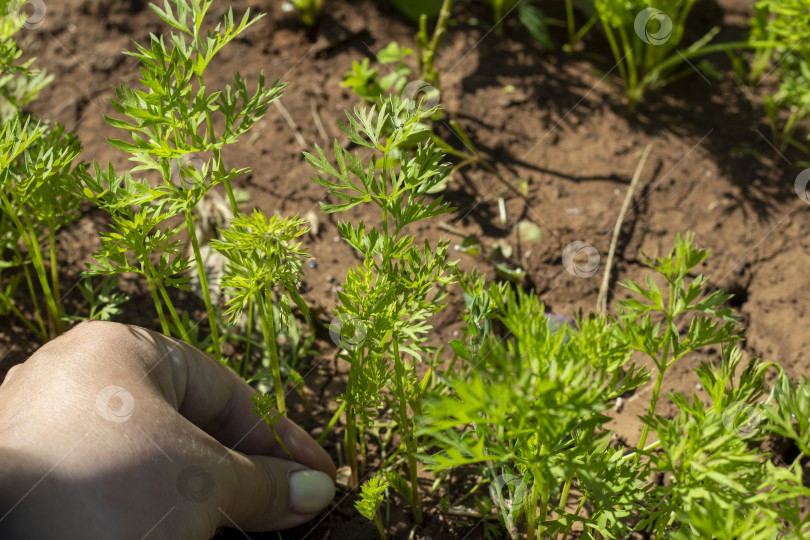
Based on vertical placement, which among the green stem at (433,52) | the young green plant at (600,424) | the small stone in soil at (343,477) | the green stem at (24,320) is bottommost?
the small stone in soil at (343,477)

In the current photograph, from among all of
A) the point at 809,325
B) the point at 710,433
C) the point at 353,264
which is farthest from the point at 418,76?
the point at 710,433

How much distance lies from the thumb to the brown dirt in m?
0.35

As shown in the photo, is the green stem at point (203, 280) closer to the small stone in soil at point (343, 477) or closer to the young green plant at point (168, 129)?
the young green plant at point (168, 129)

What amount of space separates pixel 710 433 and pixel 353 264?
160 cm

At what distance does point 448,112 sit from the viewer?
314cm

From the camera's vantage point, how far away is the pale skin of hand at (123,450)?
52.1 inches

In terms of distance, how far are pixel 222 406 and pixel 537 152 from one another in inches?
71.5

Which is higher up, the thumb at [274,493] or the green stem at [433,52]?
the green stem at [433,52]

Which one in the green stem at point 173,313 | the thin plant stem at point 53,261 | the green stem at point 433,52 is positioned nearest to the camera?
the green stem at point 173,313

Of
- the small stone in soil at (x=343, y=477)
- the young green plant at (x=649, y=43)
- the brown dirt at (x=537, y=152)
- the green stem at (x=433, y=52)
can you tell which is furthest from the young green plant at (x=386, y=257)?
the young green plant at (x=649, y=43)

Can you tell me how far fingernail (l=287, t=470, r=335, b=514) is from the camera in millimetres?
1901

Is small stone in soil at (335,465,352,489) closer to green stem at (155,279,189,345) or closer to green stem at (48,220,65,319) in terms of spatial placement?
green stem at (155,279,189,345)

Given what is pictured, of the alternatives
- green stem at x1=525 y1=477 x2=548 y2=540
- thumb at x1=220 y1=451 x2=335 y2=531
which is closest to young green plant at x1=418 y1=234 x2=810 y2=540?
green stem at x1=525 y1=477 x2=548 y2=540

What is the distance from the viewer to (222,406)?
1873 mm
